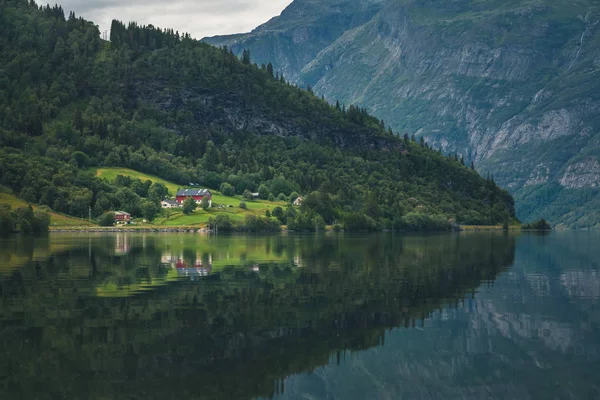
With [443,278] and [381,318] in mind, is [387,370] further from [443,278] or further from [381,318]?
[443,278]

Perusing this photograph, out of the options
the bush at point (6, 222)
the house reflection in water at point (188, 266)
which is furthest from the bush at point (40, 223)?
the house reflection in water at point (188, 266)

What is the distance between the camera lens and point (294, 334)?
42.0 metres

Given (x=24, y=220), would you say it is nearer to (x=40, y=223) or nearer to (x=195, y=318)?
(x=40, y=223)

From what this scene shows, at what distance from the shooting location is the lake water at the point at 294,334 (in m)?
32.8

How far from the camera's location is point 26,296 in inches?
2125

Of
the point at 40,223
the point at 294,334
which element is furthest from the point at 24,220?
the point at 294,334

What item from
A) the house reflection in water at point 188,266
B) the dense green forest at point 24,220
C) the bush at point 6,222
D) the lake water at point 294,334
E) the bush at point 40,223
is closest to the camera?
the lake water at point 294,334

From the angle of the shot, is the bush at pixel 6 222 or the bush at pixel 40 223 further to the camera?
the bush at pixel 40 223

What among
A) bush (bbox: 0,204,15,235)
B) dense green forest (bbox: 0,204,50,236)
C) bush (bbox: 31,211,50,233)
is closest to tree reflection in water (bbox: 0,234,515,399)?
bush (bbox: 0,204,15,235)

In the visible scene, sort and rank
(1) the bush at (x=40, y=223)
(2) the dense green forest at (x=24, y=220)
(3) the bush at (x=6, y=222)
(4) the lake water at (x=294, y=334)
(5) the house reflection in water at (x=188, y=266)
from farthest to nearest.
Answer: (1) the bush at (x=40, y=223), (2) the dense green forest at (x=24, y=220), (3) the bush at (x=6, y=222), (5) the house reflection in water at (x=188, y=266), (4) the lake water at (x=294, y=334)

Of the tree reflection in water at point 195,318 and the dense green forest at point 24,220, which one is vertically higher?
the dense green forest at point 24,220

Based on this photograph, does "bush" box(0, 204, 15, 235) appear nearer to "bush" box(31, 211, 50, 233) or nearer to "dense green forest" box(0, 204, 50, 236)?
"dense green forest" box(0, 204, 50, 236)

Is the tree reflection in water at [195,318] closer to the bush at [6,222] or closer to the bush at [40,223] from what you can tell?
the bush at [6,222]

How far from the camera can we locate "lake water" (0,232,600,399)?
32.8m
